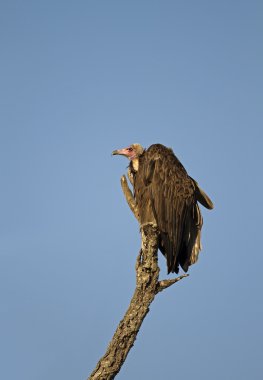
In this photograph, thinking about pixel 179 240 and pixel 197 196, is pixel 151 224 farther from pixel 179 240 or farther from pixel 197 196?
pixel 197 196

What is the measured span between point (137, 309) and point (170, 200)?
2.41m

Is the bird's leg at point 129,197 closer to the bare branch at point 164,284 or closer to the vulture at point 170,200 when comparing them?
the vulture at point 170,200

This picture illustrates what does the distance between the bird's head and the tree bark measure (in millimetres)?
2123

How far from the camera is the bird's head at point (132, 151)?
1085 cm

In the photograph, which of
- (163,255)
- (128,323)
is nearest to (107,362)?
(128,323)

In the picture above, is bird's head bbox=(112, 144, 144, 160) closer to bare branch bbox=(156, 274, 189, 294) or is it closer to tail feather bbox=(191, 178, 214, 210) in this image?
tail feather bbox=(191, 178, 214, 210)

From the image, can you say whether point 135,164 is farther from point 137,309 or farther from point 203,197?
point 137,309

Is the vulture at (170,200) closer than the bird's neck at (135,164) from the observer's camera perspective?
Yes

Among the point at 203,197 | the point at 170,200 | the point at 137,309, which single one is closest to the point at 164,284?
the point at 137,309

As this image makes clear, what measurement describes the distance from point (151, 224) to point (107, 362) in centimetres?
258

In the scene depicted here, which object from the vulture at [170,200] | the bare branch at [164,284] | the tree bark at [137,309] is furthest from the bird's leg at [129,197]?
the bare branch at [164,284]

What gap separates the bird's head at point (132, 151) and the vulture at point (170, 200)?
6.9 inches

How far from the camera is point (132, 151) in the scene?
1096cm

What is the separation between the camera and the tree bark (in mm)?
7930
